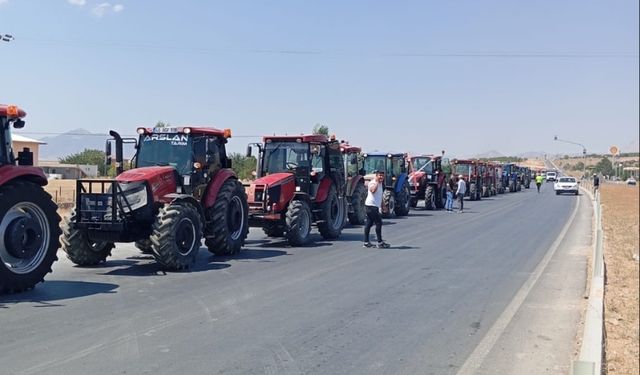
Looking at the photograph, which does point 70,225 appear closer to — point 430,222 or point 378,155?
point 430,222

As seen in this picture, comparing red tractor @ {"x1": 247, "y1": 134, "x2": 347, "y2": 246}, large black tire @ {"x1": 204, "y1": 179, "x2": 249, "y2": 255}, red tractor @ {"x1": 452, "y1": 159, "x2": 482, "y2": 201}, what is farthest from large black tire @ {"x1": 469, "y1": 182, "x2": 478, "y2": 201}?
large black tire @ {"x1": 204, "y1": 179, "x2": 249, "y2": 255}

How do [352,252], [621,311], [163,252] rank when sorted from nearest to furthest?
[621,311], [163,252], [352,252]

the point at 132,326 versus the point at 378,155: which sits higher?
the point at 378,155

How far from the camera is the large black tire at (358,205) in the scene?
72.0 feet

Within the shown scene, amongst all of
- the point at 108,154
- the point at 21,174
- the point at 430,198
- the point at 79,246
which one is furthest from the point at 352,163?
the point at 21,174

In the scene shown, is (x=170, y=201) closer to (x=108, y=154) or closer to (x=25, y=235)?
(x=108, y=154)

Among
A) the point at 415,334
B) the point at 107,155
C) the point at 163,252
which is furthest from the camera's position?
the point at 107,155

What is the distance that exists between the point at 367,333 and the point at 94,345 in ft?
9.54

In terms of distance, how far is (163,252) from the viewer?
11359 millimetres

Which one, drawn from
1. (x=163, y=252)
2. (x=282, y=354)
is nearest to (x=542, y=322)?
(x=282, y=354)

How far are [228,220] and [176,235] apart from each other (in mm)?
2265

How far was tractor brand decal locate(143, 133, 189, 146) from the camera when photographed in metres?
13.2

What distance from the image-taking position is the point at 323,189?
17359mm

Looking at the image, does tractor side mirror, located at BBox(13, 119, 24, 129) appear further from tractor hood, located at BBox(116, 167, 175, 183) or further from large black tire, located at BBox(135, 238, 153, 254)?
large black tire, located at BBox(135, 238, 153, 254)
